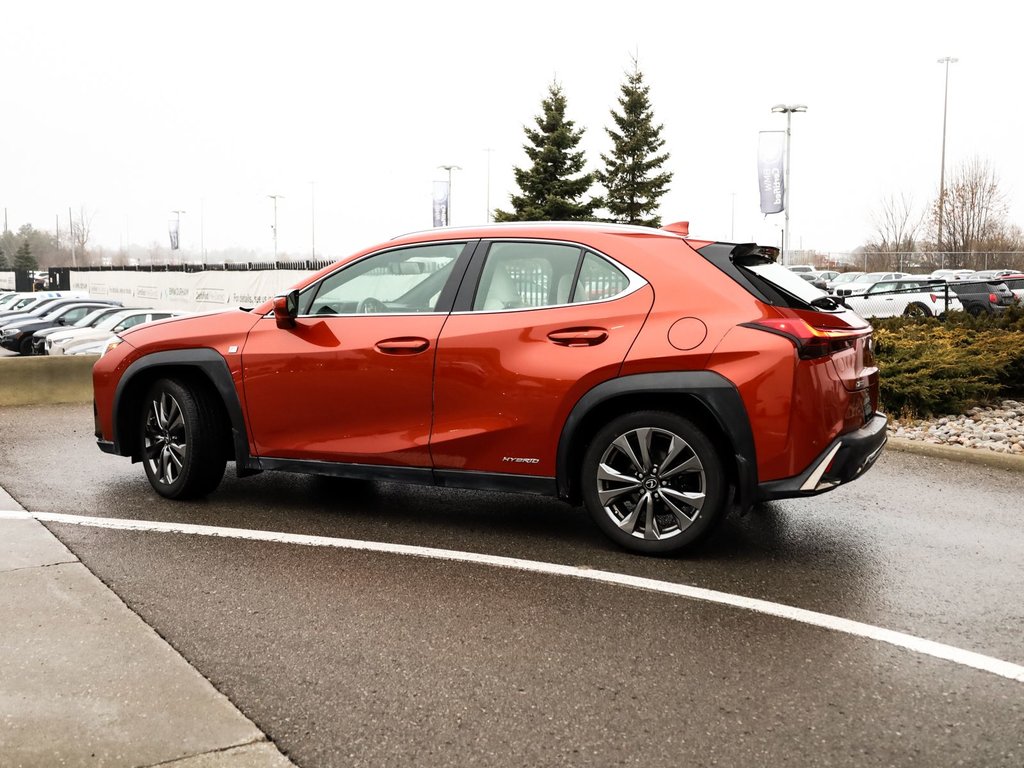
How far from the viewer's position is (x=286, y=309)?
5.89 metres

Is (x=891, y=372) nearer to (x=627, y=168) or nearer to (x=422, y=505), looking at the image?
(x=422, y=505)

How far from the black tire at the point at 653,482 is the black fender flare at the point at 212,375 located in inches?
87.2

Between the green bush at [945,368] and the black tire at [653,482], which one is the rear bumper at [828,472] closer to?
the black tire at [653,482]

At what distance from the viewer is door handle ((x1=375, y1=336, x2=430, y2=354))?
18.0 ft

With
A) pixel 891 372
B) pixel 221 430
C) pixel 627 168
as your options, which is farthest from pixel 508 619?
pixel 627 168

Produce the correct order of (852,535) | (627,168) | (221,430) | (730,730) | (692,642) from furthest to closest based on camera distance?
1. (627,168)
2. (221,430)
3. (852,535)
4. (692,642)
5. (730,730)

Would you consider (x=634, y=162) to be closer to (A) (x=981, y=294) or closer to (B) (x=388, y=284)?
(A) (x=981, y=294)

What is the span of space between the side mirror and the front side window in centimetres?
9

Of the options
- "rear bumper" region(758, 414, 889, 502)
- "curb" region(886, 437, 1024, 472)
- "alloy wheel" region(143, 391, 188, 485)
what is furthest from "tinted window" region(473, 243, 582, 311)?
"curb" region(886, 437, 1024, 472)

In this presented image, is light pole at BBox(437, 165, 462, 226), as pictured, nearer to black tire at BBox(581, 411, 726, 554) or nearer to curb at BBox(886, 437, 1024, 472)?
curb at BBox(886, 437, 1024, 472)

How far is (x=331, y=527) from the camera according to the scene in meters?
5.84

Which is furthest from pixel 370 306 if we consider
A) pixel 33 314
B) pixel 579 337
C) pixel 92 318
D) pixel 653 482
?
pixel 33 314

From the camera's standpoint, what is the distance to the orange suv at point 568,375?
4840 mm

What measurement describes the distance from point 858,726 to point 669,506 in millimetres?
1891
